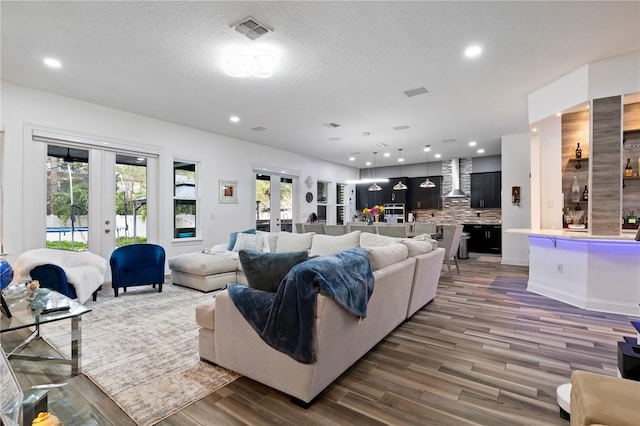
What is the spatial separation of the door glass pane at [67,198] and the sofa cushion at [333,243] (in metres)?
3.69

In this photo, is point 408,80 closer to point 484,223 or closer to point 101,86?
point 101,86

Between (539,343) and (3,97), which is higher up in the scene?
(3,97)

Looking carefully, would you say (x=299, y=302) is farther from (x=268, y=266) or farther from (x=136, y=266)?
(x=136, y=266)

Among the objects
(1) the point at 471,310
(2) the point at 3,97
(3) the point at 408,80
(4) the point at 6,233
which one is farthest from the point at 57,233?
(1) the point at 471,310

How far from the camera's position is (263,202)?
312 inches

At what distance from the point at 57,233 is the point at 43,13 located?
3.23 metres

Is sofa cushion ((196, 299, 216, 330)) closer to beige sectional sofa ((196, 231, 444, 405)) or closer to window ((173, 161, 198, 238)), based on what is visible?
beige sectional sofa ((196, 231, 444, 405))

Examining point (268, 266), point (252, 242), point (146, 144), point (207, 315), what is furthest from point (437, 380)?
point (146, 144)

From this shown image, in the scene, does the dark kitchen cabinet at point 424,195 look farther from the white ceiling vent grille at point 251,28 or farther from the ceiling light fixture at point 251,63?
the white ceiling vent grille at point 251,28

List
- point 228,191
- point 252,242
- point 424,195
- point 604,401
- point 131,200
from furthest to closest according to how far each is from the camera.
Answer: point 424,195 < point 228,191 < point 131,200 < point 252,242 < point 604,401

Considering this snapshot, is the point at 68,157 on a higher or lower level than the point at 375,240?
higher

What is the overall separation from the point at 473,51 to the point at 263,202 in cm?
583

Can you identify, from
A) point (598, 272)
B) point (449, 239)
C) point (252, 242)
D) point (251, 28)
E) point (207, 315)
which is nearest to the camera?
point (207, 315)

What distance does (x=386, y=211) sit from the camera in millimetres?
11211
